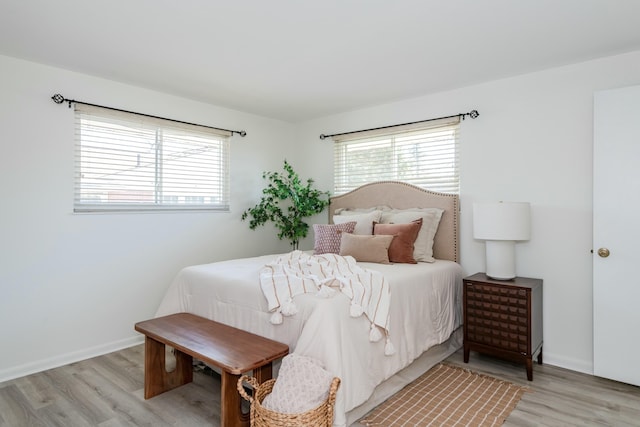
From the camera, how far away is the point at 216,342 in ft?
7.22

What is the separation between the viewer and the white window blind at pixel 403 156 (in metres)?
3.66

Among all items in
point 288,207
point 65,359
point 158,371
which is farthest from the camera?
point 288,207

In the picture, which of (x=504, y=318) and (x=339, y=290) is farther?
(x=504, y=318)

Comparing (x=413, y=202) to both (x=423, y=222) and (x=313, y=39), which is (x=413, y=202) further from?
(x=313, y=39)

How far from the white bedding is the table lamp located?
0.39 metres

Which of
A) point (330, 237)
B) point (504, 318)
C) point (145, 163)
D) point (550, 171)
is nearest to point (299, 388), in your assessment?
point (504, 318)

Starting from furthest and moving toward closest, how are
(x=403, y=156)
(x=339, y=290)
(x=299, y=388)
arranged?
1. (x=403, y=156)
2. (x=339, y=290)
3. (x=299, y=388)

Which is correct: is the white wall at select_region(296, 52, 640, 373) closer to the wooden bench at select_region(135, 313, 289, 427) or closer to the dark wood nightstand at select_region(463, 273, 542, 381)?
the dark wood nightstand at select_region(463, 273, 542, 381)

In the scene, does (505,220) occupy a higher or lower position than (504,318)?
higher

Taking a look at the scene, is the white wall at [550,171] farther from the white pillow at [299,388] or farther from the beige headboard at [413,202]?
the white pillow at [299,388]

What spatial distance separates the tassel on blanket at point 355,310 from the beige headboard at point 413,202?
168 cm

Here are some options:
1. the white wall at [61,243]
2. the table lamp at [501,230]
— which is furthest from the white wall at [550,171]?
the white wall at [61,243]

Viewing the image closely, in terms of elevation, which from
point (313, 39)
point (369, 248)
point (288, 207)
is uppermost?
point (313, 39)

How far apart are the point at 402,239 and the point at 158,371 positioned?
2113mm
